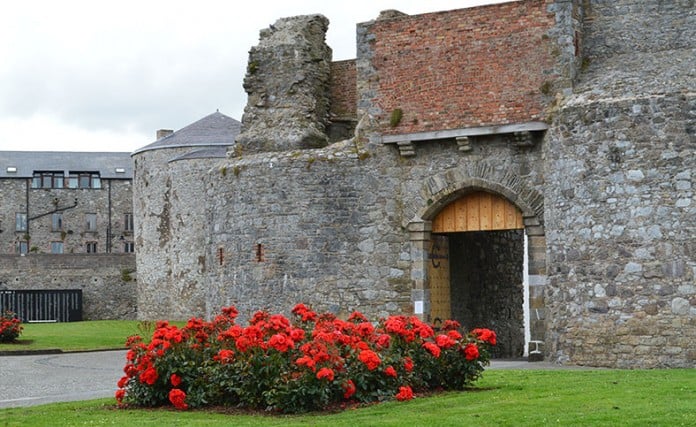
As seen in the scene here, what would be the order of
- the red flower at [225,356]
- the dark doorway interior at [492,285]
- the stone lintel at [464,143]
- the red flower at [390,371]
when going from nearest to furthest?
the red flower at [390,371], the red flower at [225,356], the stone lintel at [464,143], the dark doorway interior at [492,285]

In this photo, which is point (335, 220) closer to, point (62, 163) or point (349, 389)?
point (349, 389)

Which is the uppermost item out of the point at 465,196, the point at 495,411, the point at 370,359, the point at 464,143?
the point at 464,143

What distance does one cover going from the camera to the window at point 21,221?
7388cm

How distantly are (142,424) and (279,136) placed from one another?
505 inches

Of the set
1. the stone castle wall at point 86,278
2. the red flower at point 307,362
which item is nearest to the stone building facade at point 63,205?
the stone castle wall at point 86,278

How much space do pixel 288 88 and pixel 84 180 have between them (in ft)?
176

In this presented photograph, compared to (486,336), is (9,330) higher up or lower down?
lower down

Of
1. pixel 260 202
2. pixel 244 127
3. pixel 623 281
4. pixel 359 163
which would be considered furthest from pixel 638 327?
pixel 244 127

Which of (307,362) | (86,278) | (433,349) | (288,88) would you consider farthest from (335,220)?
(86,278)

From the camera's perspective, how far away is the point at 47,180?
74938mm

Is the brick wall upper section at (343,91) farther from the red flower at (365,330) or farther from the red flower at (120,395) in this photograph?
the red flower at (120,395)

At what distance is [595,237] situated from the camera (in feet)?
62.5

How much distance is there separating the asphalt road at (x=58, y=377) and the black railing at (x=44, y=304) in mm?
22882

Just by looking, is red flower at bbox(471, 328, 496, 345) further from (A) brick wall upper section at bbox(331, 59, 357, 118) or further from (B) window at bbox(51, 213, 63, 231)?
(B) window at bbox(51, 213, 63, 231)
